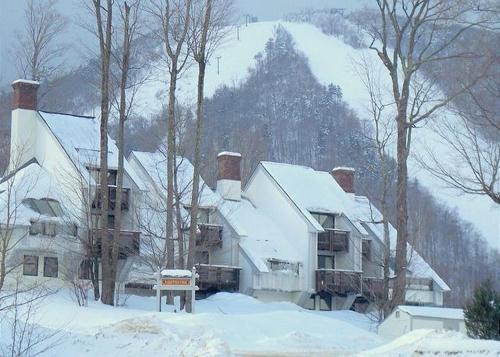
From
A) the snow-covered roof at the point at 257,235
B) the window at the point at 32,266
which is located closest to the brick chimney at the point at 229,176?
the snow-covered roof at the point at 257,235

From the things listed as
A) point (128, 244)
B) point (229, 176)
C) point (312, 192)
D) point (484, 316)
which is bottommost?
point (484, 316)

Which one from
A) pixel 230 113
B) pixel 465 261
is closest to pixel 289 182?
pixel 465 261

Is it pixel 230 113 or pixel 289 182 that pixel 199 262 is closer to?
pixel 289 182

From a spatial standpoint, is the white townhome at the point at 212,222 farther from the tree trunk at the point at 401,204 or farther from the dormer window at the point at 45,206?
the tree trunk at the point at 401,204

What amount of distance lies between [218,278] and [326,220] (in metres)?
9.36

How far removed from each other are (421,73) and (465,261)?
71.7m

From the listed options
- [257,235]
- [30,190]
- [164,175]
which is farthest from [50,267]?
[257,235]

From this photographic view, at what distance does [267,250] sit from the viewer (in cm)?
5450

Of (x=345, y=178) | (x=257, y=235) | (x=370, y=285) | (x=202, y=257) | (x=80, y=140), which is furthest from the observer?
(x=345, y=178)

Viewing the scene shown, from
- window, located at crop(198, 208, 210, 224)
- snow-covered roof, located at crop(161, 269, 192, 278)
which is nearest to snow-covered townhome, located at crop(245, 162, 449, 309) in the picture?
window, located at crop(198, 208, 210, 224)

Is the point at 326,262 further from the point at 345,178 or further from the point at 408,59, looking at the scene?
the point at 408,59

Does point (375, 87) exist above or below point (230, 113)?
below

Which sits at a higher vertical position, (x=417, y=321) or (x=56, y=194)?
(x=56, y=194)

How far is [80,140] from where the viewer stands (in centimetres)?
5022
